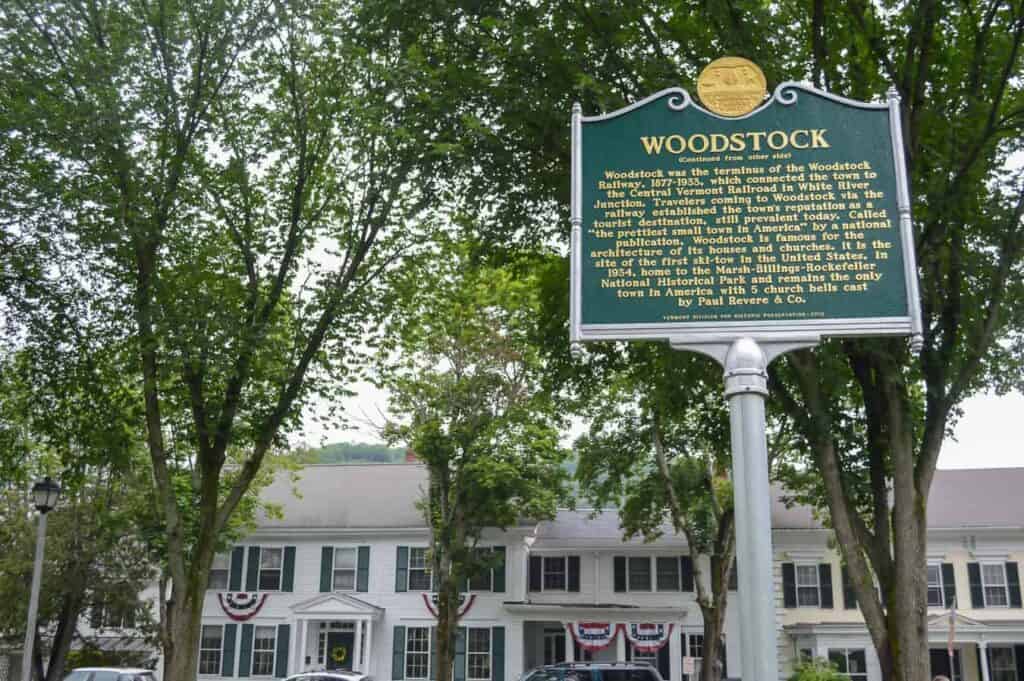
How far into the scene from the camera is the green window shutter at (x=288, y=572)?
38.5 m

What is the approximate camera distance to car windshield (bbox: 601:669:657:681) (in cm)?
2811

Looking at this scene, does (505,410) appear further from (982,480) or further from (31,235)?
(982,480)

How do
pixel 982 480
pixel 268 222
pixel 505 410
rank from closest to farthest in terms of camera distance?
1. pixel 268 222
2. pixel 505 410
3. pixel 982 480

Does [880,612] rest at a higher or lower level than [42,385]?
lower

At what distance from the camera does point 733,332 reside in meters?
8.11

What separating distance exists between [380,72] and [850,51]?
22.0 feet

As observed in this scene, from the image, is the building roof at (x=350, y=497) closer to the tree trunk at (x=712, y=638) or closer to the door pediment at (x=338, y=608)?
the door pediment at (x=338, y=608)

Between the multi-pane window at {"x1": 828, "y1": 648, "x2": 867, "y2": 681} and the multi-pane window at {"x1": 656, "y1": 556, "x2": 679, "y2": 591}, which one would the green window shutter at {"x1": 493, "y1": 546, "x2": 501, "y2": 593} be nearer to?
the multi-pane window at {"x1": 656, "y1": 556, "x2": 679, "y2": 591}

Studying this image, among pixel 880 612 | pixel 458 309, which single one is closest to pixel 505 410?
pixel 458 309

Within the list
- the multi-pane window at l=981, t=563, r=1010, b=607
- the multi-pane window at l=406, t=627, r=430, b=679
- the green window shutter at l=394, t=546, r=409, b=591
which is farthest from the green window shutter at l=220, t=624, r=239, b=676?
the multi-pane window at l=981, t=563, r=1010, b=607

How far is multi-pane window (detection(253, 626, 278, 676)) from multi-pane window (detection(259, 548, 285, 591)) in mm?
1687

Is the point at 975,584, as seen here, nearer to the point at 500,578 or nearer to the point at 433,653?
the point at 500,578

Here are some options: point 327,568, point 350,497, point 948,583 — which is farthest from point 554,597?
point 948,583

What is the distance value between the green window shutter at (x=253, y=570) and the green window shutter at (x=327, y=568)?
A: 2.80 meters
